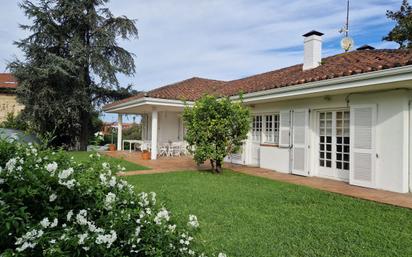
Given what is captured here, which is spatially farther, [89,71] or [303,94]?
[89,71]

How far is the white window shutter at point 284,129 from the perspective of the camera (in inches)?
418

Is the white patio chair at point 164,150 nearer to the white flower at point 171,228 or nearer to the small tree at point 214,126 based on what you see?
the small tree at point 214,126

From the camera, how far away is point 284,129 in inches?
423

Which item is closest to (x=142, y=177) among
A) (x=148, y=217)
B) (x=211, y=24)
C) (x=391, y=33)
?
(x=148, y=217)

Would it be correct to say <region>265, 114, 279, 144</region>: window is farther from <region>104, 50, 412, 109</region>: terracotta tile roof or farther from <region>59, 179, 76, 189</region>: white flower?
<region>59, 179, 76, 189</region>: white flower

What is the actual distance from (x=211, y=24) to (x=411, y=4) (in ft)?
42.0

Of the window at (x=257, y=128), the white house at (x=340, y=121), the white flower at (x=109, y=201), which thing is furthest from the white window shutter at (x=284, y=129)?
the white flower at (x=109, y=201)

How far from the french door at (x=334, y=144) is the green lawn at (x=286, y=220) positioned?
2086mm

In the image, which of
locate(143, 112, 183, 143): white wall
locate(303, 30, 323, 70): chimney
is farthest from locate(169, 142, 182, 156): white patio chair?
locate(303, 30, 323, 70): chimney

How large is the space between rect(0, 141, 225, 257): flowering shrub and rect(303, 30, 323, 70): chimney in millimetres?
11222

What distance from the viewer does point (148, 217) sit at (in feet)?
6.56

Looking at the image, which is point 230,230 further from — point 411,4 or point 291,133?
point 411,4

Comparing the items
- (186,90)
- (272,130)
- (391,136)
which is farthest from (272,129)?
(186,90)

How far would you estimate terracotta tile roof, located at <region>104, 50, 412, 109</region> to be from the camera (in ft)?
25.5
